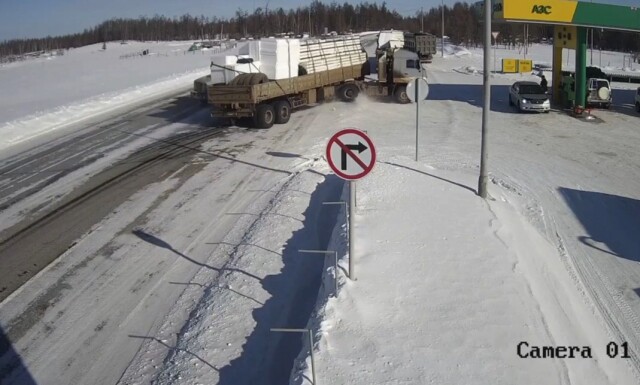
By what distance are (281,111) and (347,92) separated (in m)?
6.15

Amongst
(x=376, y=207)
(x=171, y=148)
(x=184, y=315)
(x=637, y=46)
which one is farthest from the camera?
(x=637, y=46)

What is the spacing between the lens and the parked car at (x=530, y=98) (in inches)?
993

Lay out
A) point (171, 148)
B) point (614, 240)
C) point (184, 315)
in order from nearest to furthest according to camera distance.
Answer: point (184, 315) < point (614, 240) < point (171, 148)

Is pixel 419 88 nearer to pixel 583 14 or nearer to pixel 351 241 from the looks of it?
pixel 351 241

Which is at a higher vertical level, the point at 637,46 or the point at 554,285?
the point at 637,46

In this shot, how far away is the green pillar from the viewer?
2553 cm

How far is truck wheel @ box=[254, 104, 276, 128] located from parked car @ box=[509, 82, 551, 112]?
36.6 ft

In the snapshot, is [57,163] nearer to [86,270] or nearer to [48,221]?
[48,221]

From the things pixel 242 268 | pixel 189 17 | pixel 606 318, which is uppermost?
pixel 189 17

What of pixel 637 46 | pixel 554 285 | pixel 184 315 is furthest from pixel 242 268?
pixel 637 46

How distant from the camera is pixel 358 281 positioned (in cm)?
749

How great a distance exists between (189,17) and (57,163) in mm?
171551

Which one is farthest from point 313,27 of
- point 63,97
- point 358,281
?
point 358,281

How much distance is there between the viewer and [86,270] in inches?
361
